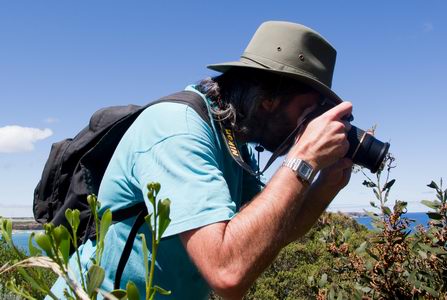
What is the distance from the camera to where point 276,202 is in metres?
1.41

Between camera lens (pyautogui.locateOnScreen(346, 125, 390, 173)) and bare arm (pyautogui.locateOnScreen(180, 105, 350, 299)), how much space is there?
9.5 inches

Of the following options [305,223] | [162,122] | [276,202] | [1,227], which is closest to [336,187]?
[305,223]

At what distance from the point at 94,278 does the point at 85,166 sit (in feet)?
4.15

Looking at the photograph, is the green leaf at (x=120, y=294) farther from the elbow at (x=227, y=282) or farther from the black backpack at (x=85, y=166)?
the black backpack at (x=85, y=166)

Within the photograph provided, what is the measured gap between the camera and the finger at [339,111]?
1638 mm

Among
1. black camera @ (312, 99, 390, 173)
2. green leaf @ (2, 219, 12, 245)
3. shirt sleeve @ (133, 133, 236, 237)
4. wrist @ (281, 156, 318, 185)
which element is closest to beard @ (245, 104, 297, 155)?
black camera @ (312, 99, 390, 173)

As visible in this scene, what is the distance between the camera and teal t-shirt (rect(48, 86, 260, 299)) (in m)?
1.30

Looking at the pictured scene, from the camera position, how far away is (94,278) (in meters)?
0.43

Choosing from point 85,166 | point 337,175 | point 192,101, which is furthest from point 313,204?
point 85,166

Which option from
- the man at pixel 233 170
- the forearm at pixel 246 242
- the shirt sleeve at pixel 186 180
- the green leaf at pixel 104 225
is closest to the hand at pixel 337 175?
the man at pixel 233 170

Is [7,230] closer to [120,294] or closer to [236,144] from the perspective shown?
[120,294]

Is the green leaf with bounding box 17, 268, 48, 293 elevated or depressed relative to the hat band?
elevated

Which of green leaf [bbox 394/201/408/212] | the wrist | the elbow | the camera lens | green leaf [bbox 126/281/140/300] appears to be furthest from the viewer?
green leaf [bbox 394/201/408/212]

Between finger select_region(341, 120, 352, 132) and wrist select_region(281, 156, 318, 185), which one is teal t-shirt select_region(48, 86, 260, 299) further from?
finger select_region(341, 120, 352, 132)
